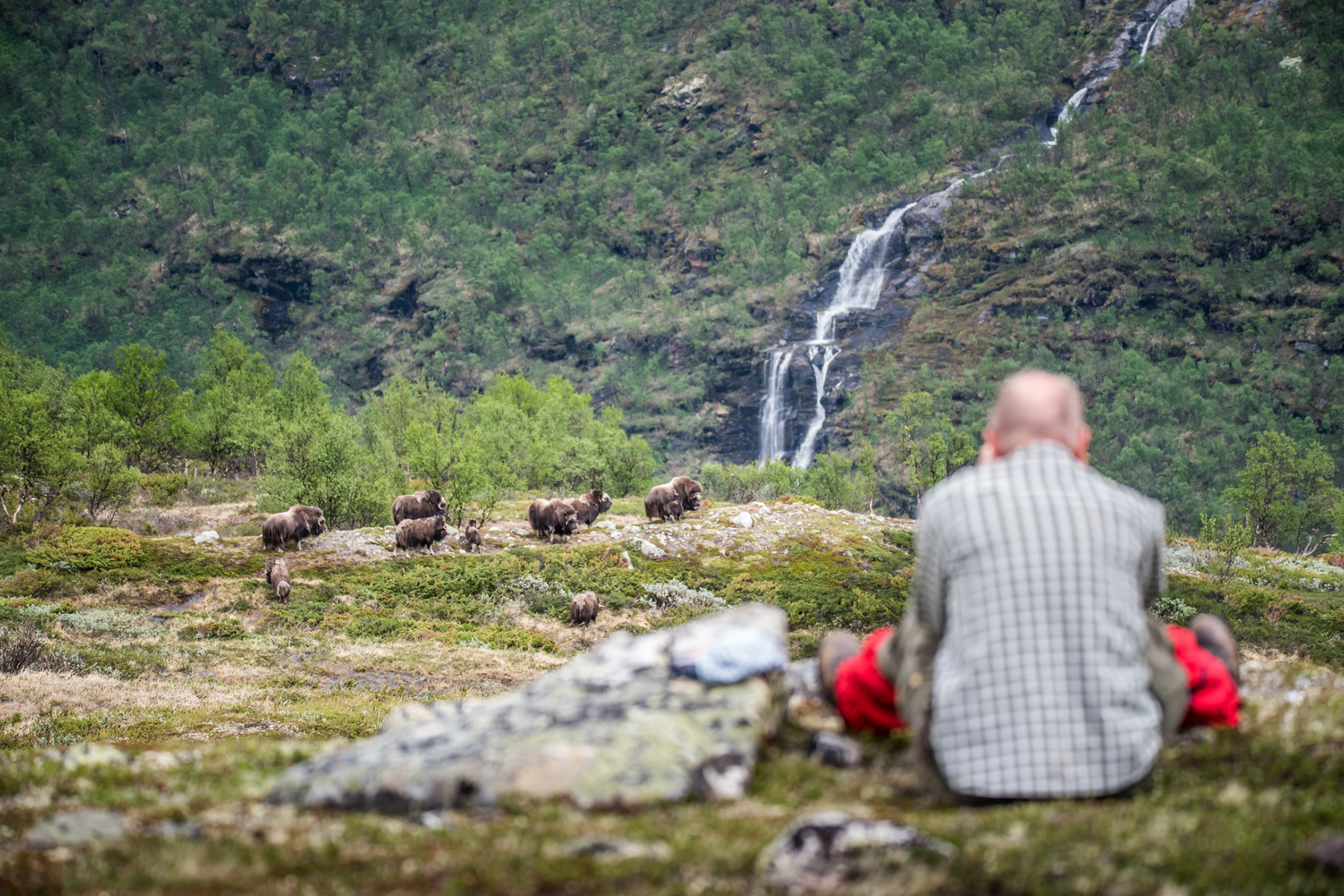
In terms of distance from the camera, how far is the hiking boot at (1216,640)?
5043 millimetres

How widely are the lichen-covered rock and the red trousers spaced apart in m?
0.47

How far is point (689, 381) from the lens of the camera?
14538 cm

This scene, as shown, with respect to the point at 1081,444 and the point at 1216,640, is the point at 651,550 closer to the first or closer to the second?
the point at 1216,640

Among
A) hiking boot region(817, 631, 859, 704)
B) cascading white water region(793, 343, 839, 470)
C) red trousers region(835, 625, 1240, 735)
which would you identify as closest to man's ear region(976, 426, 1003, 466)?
red trousers region(835, 625, 1240, 735)

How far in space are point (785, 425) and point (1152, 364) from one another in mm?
48765

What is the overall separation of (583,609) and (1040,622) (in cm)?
2459

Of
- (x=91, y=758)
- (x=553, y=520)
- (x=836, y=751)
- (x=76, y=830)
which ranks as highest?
(x=76, y=830)

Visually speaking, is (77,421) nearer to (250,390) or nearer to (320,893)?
(250,390)

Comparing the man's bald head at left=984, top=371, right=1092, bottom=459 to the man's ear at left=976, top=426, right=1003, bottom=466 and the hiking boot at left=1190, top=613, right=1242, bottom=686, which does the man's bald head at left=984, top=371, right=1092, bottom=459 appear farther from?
the hiking boot at left=1190, top=613, right=1242, bottom=686

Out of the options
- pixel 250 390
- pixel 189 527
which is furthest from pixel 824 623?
pixel 250 390

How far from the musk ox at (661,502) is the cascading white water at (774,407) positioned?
265ft

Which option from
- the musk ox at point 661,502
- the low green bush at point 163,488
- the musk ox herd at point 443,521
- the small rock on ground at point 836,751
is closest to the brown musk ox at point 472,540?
the musk ox herd at point 443,521

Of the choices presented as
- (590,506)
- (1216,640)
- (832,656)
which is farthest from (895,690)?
(590,506)

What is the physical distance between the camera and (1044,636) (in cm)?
406
